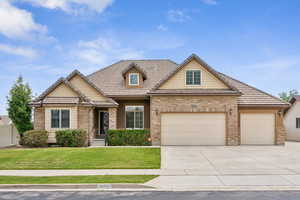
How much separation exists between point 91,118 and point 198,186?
1381 centimetres

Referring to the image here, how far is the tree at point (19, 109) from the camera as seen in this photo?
74.2ft

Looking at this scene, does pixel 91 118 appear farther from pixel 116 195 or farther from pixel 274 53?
pixel 274 53

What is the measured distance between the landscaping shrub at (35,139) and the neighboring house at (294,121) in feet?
81.2

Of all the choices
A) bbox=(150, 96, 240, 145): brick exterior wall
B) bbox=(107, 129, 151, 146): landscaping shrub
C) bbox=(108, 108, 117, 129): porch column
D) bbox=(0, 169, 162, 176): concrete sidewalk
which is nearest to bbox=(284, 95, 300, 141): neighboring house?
bbox=(150, 96, 240, 145): brick exterior wall

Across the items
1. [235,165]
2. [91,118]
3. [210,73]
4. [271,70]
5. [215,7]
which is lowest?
[235,165]

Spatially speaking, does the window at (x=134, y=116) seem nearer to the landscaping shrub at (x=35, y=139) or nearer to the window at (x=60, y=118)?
the window at (x=60, y=118)

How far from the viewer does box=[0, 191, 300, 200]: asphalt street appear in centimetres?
675

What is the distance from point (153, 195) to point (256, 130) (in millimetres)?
15326

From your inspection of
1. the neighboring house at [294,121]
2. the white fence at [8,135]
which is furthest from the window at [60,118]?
the neighboring house at [294,121]

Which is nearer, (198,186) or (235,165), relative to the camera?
(198,186)

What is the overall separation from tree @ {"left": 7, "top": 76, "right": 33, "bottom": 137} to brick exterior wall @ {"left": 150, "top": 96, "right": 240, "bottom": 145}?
40.3 feet

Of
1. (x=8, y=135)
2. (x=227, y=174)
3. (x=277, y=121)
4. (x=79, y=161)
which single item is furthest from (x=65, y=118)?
(x=277, y=121)

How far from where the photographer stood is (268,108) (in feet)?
65.1

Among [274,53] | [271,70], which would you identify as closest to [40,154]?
[274,53]
